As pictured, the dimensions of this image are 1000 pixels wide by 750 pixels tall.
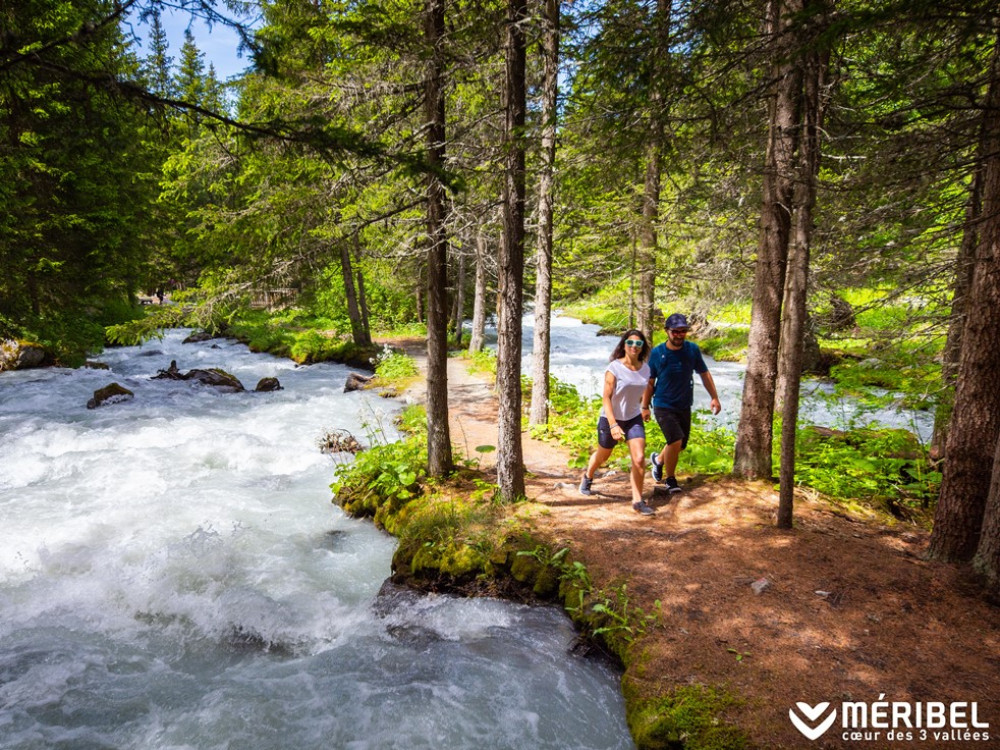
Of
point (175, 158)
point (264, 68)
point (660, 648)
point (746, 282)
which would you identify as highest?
point (175, 158)

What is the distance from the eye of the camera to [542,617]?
197 inches

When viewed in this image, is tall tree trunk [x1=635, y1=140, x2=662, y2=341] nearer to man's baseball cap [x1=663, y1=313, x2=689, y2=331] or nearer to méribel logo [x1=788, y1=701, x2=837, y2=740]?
man's baseball cap [x1=663, y1=313, x2=689, y2=331]

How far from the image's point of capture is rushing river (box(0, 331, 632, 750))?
387 centimetres

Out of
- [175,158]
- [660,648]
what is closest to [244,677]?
[660,648]

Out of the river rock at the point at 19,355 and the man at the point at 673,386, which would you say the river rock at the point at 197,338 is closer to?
the river rock at the point at 19,355

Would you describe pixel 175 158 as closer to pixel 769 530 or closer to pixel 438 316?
pixel 438 316

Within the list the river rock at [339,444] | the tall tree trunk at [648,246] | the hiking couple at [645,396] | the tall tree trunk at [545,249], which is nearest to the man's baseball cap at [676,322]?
the hiking couple at [645,396]

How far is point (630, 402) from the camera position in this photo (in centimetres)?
632

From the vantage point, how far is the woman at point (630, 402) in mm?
6199

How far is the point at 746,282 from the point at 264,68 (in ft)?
36.5

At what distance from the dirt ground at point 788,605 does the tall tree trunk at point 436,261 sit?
80.9 inches

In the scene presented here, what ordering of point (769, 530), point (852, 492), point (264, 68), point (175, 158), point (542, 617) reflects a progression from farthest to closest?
point (175, 158)
point (852, 492)
point (769, 530)
point (542, 617)
point (264, 68)

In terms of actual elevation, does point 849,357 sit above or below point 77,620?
above

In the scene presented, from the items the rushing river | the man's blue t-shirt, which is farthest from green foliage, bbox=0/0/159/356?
the man's blue t-shirt
